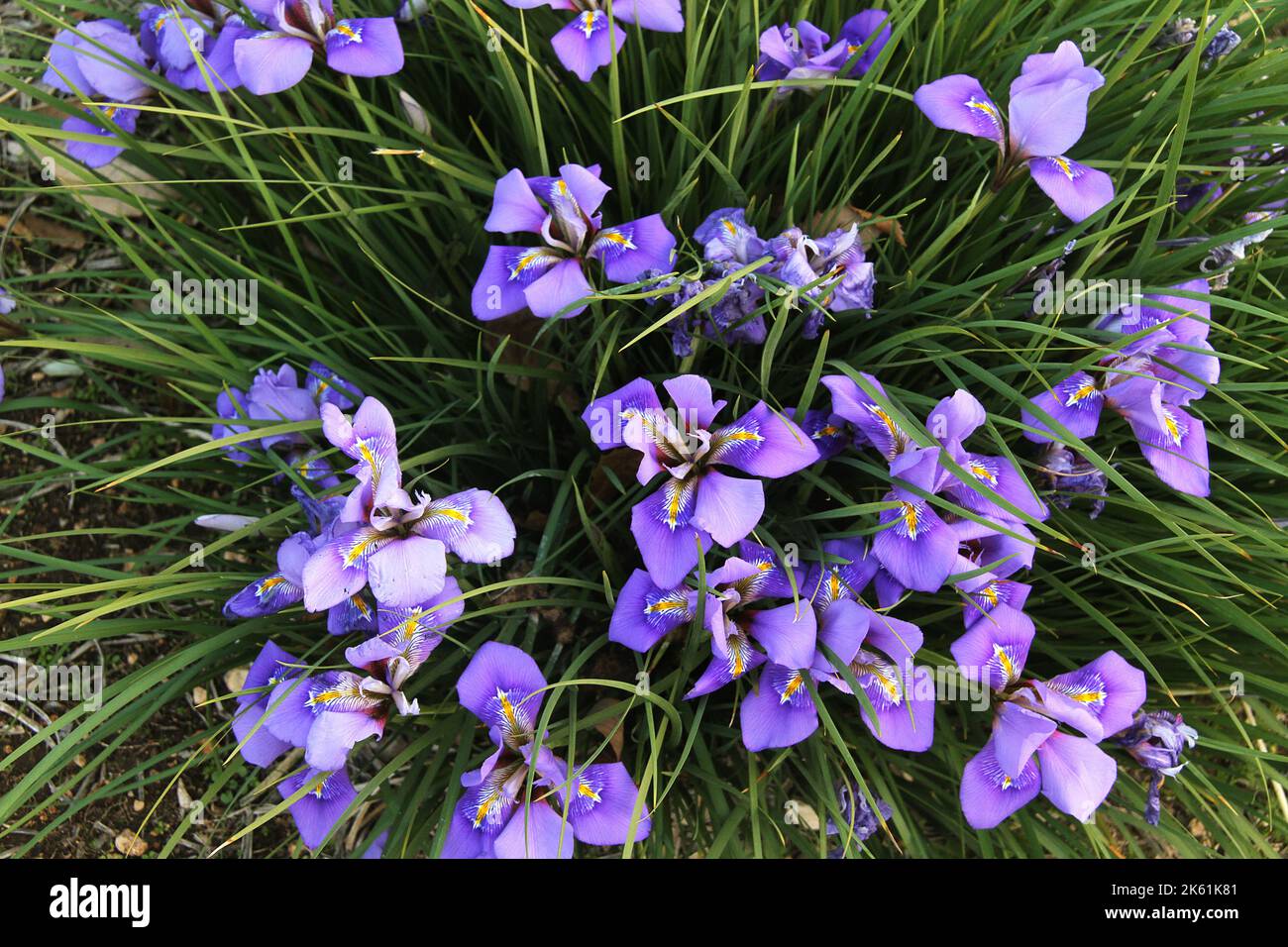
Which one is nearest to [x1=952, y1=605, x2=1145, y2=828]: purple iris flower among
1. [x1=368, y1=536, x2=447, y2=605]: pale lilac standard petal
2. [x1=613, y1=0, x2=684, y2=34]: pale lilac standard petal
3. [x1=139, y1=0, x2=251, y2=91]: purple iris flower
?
[x1=368, y1=536, x2=447, y2=605]: pale lilac standard petal

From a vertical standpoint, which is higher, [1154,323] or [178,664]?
[1154,323]

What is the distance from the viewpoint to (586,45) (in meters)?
1.91

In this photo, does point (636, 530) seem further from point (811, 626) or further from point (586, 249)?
point (586, 249)

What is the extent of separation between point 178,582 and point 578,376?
3.22 feet

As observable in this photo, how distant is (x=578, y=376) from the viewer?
2117 mm

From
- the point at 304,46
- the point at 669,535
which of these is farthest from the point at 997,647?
the point at 304,46

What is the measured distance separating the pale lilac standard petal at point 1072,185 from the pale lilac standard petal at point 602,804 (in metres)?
1.42

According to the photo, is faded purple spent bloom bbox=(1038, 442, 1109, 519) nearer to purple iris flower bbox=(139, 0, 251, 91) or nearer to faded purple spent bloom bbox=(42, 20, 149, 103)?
purple iris flower bbox=(139, 0, 251, 91)

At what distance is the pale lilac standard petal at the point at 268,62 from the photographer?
1907mm

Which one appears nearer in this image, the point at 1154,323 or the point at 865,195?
the point at 1154,323

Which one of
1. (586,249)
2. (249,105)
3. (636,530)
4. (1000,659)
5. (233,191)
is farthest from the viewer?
(233,191)

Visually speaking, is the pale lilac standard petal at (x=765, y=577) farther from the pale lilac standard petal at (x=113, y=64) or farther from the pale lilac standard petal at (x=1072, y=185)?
the pale lilac standard petal at (x=113, y=64)

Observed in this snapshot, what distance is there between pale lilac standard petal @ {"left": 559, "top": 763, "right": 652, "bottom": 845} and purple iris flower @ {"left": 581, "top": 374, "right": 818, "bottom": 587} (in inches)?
15.9
